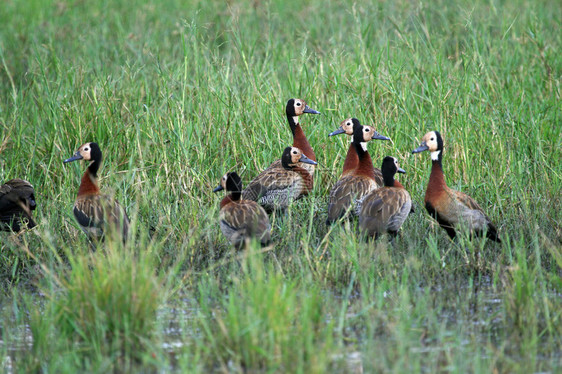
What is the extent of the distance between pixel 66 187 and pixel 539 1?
8.85 m

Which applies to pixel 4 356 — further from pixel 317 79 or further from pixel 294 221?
pixel 317 79

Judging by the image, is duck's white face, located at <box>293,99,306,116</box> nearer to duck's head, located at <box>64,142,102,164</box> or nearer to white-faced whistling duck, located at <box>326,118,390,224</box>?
white-faced whistling duck, located at <box>326,118,390,224</box>

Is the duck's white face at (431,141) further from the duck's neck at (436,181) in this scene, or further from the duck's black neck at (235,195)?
the duck's black neck at (235,195)

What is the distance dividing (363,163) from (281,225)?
0.95 m

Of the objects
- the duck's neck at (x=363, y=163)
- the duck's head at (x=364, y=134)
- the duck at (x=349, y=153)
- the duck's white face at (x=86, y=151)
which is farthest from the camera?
the duck at (x=349, y=153)

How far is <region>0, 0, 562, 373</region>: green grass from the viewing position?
4180 millimetres

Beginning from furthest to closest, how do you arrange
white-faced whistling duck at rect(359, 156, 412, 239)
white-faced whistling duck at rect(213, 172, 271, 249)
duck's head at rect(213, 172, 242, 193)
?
duck's head at rect(213, 172, 242, 193) → white-faced whistling duck at rect(359, 156, 412, 239) → white-faced whistling duck at rect(213, 172, 271, 249)

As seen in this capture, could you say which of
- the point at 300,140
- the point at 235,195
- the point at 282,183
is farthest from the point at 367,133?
the point at 235,195

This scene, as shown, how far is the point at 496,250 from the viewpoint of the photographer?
6.26 m

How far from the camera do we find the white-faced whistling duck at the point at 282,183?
7.27 meters

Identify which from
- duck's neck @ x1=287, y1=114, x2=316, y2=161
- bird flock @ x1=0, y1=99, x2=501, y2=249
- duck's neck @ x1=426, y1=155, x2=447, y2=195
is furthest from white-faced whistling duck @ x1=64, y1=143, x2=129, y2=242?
duck's neck @ x1=426, y1=155, x2=447, y2=195

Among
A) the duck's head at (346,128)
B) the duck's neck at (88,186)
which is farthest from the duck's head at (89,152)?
the duck's head at (346,128)

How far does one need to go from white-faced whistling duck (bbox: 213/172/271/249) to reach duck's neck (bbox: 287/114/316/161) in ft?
4.95

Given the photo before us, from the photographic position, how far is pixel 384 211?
6.27m
